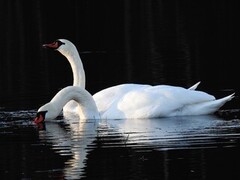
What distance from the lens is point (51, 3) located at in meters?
53.0

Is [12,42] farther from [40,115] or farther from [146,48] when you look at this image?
[40,115]

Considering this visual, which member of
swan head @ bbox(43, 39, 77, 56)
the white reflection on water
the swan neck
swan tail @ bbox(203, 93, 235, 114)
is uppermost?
swan head @ bbox(43, 39, 77, 56)

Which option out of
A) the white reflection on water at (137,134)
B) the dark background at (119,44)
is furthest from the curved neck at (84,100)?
the dark background at (119,44)

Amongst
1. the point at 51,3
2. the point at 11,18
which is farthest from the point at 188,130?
the point at 51,3

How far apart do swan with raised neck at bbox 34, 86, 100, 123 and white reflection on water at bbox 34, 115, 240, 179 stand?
0.72 feet

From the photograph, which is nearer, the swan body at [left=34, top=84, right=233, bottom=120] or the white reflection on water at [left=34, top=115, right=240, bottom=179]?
the white reflection on water at [left=34, top=115, right=240, bottom=179]

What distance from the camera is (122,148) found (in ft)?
47.2

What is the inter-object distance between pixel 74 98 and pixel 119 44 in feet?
49.2

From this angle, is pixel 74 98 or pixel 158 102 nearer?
pixel 158 102

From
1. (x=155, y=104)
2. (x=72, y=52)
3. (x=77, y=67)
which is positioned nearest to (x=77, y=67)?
(x=77, y=67)

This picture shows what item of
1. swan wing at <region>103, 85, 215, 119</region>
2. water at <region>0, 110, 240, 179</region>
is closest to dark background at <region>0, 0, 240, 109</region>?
swan wing at <region>103, 85, 215, 119</region>

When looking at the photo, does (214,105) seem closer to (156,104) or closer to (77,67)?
(156,104)

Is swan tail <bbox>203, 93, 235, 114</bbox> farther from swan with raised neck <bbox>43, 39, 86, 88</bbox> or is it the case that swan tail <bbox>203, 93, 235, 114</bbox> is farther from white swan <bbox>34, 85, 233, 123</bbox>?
swan with raised neck <bbox>43, 39, 86, 88</bbox>

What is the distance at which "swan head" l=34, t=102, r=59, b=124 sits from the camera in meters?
17.8
